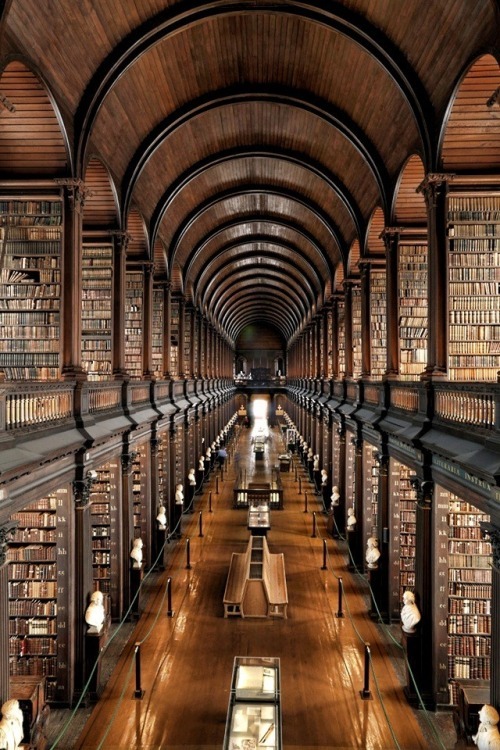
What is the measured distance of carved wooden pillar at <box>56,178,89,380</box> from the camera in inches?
316

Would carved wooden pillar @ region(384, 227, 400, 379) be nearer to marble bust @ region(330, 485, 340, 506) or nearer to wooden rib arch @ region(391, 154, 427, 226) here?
wooden rib arch @ region(391, 154, 427, 226)

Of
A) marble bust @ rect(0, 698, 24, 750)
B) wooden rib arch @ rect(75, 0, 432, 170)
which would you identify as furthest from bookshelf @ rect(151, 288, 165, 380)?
marble bust @ rect(0, 698, 24, 750)

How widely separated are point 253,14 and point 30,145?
14.8ft

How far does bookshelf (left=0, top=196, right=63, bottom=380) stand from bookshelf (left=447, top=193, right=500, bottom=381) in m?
6.02

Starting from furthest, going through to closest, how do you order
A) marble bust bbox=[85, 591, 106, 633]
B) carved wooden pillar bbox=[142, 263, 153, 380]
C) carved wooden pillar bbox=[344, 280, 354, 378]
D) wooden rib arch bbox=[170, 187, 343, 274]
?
wooden rib arch bbox=[170, 187, 343, 274]
carved wooden pillar bbox=[344, 280, 354, 378]
carved wooden pillar bbox=[142, 263, 153, 380]
marble bust bbox=[85, 591, 106, 633]

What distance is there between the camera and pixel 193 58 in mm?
10352

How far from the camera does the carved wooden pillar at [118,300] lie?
10.8 m

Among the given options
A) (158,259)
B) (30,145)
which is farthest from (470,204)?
(158,259)

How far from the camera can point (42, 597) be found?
790 cm

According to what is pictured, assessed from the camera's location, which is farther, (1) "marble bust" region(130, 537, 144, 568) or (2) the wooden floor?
(1) "marble bust" region(130, 537, 144, 568)

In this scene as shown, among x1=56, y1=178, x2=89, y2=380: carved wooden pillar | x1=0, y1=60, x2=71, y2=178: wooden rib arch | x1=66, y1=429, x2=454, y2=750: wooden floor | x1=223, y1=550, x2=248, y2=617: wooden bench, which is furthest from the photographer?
x1=223, y1=550, x2=248, y2=617: wooden bench

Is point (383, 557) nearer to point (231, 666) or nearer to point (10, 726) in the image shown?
point (231, 666)

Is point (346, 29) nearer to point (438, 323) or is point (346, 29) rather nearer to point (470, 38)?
point (470, 38)

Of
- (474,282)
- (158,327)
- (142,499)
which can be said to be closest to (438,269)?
(474,282)
